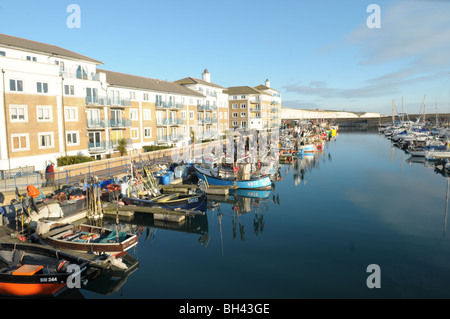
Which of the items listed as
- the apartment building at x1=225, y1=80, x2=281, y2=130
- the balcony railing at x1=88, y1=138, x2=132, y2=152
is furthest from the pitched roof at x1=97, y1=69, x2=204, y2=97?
the apartment building at x1=225, y1=80, x2=281, y2=130

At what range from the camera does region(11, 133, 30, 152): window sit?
2783cm

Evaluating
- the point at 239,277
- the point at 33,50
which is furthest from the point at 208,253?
the point at 33,50

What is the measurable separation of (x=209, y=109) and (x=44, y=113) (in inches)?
1502

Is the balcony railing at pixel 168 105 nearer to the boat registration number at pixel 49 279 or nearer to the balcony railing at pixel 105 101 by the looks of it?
the balcony railing at pixel 105 101

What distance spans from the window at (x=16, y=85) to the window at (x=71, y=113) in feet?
16.7

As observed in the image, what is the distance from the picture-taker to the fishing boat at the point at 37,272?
495 inches

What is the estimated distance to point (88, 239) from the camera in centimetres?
1656

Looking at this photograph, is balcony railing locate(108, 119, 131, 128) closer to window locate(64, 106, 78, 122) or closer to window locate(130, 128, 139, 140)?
window locate(130, 128, 139, 140)

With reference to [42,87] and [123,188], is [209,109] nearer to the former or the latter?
[42,87]

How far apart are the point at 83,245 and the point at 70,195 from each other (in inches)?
337

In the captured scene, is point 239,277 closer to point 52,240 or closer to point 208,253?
point 208,253

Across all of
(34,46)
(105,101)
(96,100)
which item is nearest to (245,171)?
(105,101)

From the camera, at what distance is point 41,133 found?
30.4m
